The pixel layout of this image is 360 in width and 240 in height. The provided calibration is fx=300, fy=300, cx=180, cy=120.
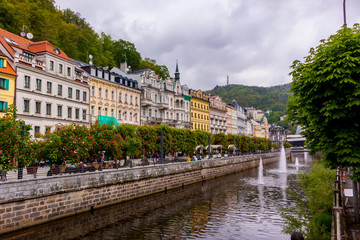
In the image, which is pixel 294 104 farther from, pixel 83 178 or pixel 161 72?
pixel 161 72

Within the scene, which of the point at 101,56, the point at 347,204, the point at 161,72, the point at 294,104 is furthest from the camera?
the point at 161,72

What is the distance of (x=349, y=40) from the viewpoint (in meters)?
11.2

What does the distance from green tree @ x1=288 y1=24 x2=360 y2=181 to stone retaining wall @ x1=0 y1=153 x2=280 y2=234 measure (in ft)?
52.2

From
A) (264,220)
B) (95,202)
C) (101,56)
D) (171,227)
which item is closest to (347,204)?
(264,220)

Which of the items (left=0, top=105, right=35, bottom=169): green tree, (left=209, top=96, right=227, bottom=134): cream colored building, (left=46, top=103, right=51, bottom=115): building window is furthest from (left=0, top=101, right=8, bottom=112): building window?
(left=209, top=96, right=227, bottom=134): cream colored building

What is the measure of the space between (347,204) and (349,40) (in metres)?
11.8

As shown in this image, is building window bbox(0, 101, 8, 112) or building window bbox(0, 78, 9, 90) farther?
building window bbox(0, 78, 9, 90)

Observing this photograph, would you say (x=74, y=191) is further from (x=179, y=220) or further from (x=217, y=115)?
(x=217, y=115)

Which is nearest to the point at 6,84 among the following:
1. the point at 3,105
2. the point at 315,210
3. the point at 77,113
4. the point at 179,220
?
the point at 3,105

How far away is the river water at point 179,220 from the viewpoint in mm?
18016

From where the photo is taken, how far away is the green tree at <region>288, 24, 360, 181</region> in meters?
11.1

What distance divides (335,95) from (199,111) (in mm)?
77571

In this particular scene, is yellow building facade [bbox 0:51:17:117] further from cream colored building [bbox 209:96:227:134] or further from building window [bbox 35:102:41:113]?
cream colored building [bbox 209:96:227:134]

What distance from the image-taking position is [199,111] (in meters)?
89.3
